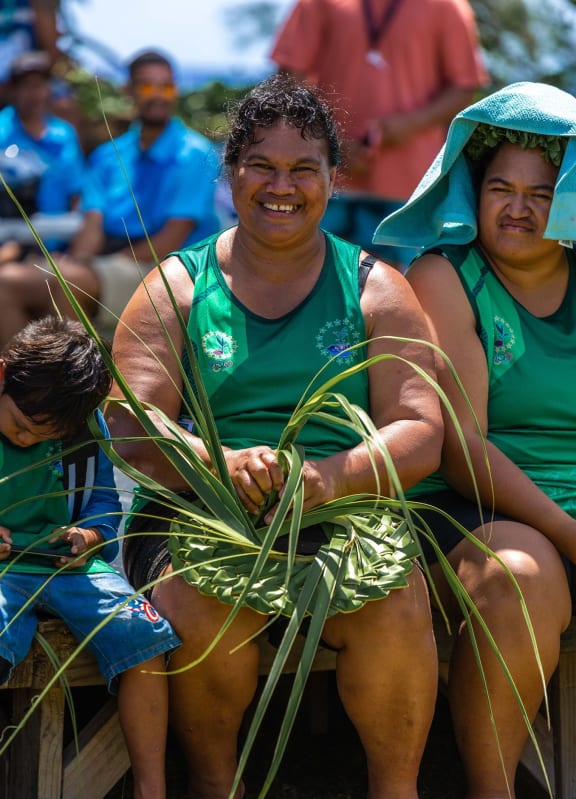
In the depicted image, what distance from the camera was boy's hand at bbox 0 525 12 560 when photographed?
8.11 feet

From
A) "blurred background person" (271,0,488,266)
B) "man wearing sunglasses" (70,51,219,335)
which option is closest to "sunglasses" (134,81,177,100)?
"man wearing sunglasses" (70,51,219,335)

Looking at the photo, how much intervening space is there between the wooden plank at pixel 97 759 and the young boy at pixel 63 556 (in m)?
0.11

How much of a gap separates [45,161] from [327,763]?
12.1 feet

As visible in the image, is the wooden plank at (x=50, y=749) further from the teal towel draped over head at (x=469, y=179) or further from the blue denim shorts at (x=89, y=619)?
the teal towel draped over head at (x=469, y=179)

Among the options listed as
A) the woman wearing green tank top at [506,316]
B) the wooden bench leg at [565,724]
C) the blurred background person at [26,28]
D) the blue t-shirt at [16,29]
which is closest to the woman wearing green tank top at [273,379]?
the woman wearing green tank top at [506,316]

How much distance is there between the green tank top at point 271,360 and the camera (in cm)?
288

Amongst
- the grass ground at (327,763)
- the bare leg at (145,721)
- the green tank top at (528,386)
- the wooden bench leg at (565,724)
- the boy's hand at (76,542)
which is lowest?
the grass ground at (327,763)

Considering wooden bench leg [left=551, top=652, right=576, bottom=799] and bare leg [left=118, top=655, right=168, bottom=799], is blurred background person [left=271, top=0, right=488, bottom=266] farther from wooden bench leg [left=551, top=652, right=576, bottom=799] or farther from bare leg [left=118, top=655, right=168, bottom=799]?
bare leg [left=118, top=655, right=168, bottom=799]

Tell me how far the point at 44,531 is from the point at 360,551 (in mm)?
637

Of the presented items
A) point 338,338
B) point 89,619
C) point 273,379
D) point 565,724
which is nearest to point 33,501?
point 89,619

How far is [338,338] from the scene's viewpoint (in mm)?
2922

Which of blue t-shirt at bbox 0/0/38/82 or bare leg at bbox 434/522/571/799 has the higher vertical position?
blue t-shirt at bbox 0/0/38/82

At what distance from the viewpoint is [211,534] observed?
256 cm

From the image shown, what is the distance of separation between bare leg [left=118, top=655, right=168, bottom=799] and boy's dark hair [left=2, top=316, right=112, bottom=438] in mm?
497
